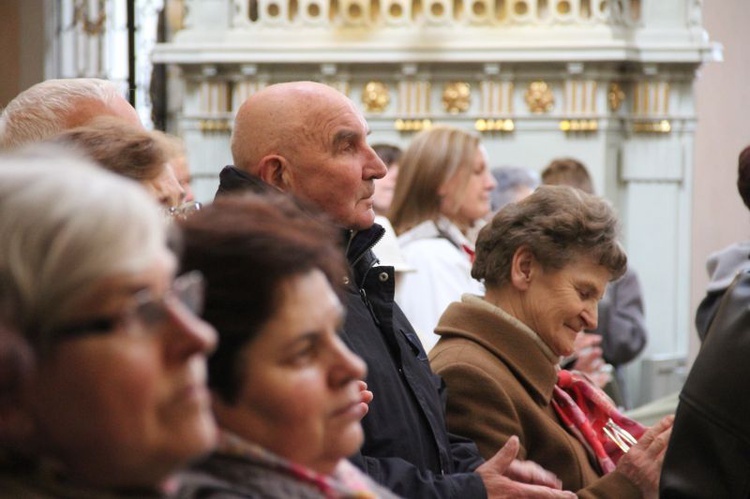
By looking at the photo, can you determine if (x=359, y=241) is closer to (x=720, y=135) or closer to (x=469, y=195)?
(x=469, y=195)

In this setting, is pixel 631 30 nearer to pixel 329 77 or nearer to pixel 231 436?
pixel 329 77

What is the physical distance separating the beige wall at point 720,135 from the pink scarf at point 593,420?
843 centimetres

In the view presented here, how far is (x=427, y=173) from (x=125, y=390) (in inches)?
172

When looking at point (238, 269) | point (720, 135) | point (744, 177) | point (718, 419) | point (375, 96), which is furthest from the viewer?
point (720, 135)

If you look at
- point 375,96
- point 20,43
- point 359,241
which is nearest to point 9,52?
point 20,43

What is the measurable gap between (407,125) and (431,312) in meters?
5.06

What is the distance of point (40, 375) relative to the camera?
4.74 ft

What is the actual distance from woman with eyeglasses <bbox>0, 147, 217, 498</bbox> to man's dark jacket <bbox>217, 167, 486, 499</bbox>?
1464 millimetres

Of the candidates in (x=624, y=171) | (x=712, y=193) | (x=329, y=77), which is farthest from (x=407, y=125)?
(x=712, y=193)

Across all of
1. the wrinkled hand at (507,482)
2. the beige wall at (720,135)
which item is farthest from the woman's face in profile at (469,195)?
the beige wall at (720,135)

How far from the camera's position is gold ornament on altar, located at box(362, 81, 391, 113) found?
10500 millimetres

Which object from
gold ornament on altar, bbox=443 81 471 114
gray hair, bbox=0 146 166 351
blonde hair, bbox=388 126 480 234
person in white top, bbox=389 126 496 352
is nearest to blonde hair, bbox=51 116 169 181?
gray hair, bbox=0 146 166 351

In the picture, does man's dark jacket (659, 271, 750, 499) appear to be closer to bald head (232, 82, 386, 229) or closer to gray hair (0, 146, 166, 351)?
bald head (232, 82, 386, 229)

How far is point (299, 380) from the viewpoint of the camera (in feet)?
5.98
